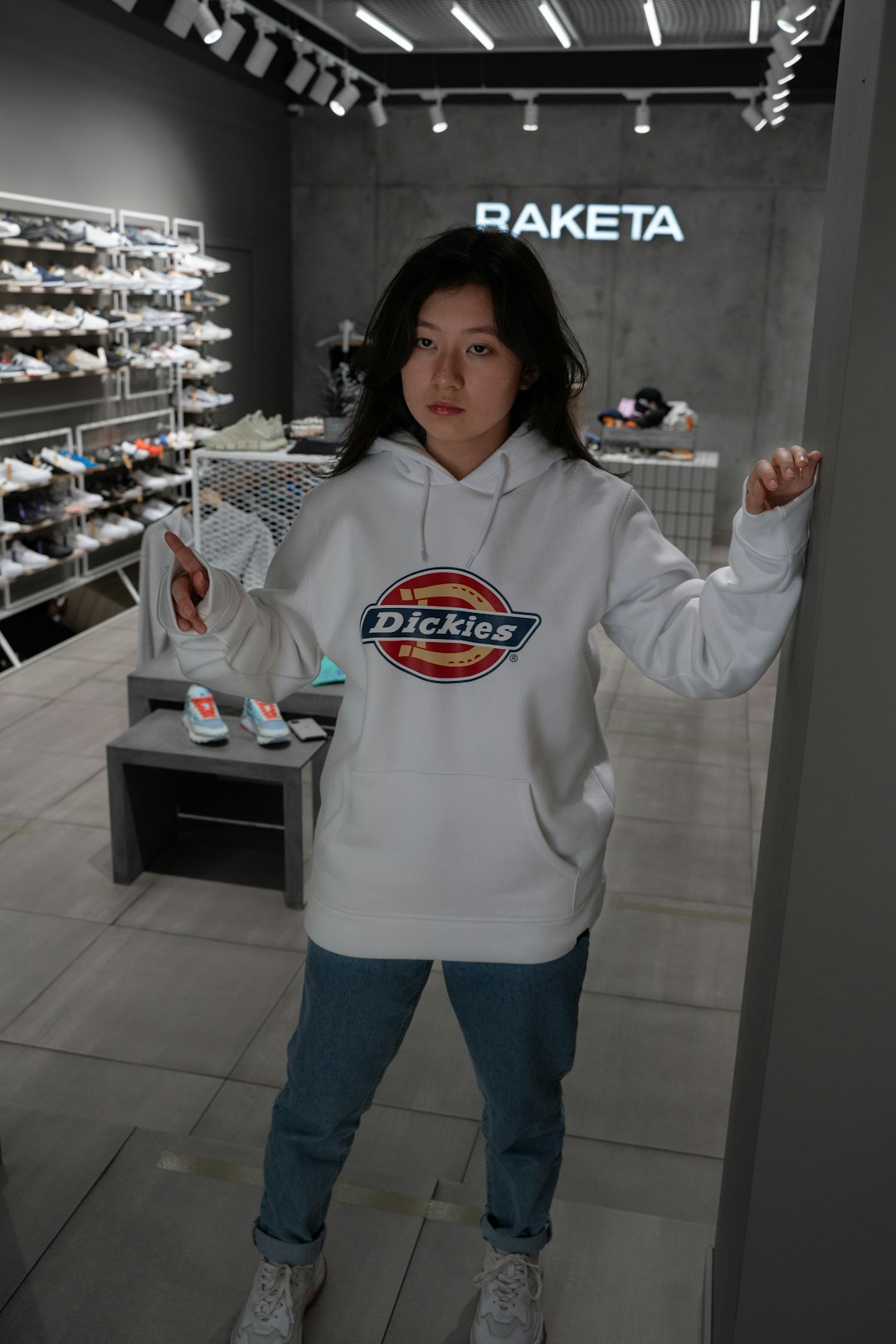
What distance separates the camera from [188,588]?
154cm

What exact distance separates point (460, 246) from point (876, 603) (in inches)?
27.6

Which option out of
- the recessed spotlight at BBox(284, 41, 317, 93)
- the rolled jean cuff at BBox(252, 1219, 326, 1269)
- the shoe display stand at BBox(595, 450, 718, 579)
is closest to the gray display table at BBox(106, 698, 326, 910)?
the rolled jean cuff at BBox(252, 1219, 326, 1269)

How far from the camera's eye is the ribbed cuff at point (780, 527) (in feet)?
4.18

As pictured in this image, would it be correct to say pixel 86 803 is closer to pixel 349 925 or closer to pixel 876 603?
pixel 349 925

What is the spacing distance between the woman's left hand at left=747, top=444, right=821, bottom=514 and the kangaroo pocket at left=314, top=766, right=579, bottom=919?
0.47m

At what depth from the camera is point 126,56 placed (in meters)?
7.53

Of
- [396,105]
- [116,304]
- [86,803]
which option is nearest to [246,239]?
[396,105]

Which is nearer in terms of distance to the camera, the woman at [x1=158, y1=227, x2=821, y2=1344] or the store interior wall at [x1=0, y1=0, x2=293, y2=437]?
the woman at [x1=158, y1=227, x2=821, y2=1344]

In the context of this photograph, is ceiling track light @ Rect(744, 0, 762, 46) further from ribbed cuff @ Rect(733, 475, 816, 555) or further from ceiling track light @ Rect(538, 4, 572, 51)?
ribbed cuff @ Rect(733, 475, 816, 555)

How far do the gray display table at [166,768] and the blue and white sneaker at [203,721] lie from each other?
0.02 metres

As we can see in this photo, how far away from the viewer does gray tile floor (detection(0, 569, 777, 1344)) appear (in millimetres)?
1860

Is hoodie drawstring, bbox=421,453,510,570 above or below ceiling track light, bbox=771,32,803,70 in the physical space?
below

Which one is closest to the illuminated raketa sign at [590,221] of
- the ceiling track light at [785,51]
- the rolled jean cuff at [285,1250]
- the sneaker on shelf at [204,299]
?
the sneaker on shelf at [204,299]

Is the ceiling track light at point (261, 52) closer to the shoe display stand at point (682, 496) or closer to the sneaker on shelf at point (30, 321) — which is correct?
the sneaker on shelf at point (30, 321)
